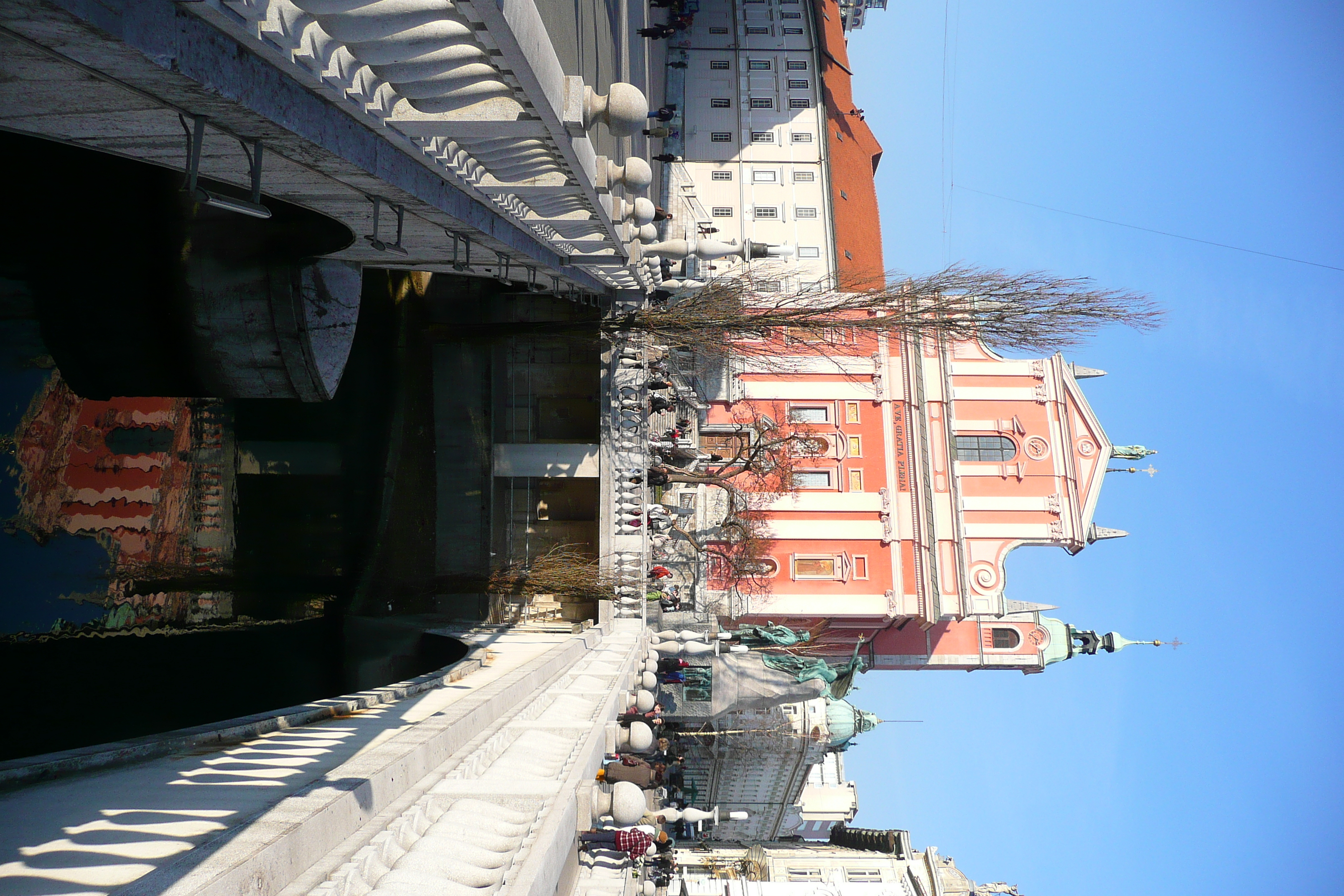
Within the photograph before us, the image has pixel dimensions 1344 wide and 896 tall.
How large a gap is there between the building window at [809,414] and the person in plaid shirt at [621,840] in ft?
69.2

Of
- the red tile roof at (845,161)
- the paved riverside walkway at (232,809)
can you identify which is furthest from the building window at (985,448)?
the paved riverside walkway at (232,809)

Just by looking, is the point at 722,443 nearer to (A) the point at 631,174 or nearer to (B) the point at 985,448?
(B) the point at 985,448

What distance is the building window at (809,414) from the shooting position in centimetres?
2677

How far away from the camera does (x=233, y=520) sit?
11398 millimetres

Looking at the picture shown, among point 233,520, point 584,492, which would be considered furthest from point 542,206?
point 584,492

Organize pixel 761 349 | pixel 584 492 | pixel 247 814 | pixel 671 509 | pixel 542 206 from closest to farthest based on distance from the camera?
pixel 247 814
pixel 542 206
pixel 584 492
pixel 761 349
pixel 671 509

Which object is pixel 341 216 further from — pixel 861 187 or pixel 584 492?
pixel 861 187

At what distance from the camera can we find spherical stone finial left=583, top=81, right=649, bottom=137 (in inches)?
239

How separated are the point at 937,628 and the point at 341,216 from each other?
26.7 metres

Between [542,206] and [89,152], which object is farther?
[542,206]

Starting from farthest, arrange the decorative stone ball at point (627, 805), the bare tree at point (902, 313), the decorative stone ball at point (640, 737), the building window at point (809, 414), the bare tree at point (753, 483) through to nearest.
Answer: the building window at point (809, 414), the bare tree at point (753, 483), the bare tree at point (902, 313), the decorative stone ball at point (640, 737), the decorative stone ball at point (627, 805)

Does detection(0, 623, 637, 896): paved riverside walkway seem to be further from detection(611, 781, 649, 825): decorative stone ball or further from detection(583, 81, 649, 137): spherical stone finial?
detection(583, 81, 649, 137): spherical stone finial

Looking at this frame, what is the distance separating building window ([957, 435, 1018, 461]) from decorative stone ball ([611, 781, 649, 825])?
2295 centimetres

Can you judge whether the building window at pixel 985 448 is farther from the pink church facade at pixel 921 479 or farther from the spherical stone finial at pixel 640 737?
the spherical stone finial at pixel 640 737
